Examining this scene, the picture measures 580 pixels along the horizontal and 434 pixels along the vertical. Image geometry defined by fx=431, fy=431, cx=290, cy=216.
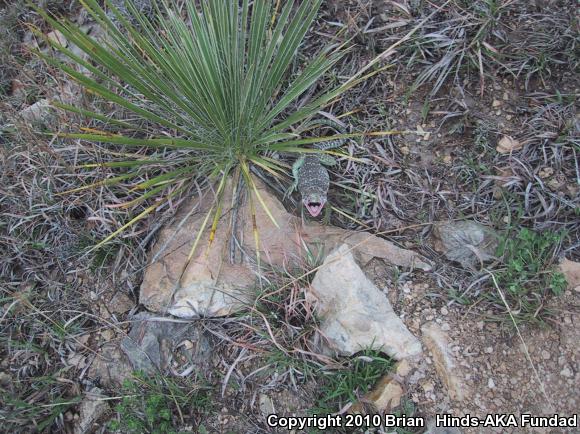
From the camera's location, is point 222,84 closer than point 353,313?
No

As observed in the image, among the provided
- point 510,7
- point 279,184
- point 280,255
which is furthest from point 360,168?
point 510,7

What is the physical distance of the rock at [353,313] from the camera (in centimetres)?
185

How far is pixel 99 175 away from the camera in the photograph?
2.36 m

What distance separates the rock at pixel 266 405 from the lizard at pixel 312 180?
86cm

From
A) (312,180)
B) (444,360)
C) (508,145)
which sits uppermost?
(312,180)

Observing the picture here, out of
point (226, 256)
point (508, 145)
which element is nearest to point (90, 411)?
point (226, 256)

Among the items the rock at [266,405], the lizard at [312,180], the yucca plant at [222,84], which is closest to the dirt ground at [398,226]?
the rock at [266,405]

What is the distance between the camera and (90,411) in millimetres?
1985

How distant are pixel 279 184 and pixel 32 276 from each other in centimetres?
141

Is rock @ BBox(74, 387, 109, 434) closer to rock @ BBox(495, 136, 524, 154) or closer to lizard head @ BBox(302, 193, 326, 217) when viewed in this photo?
lizard head @ BBox(302, 193, 326, 217)

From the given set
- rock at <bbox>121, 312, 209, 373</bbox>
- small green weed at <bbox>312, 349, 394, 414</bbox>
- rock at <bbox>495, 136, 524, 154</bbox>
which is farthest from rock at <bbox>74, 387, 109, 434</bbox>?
rock at <bbox>495, 136, 524, 154</bbox>

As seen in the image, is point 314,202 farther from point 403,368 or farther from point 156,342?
point 156,342

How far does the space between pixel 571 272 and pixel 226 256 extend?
5.11 feet

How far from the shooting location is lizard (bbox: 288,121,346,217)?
2072 millimetres
